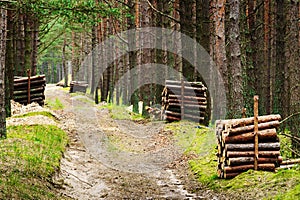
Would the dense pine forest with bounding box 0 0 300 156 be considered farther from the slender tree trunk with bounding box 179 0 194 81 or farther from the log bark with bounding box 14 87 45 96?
the log bark with bounding box 14 87 45 96

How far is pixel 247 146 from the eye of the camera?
9.30 metres

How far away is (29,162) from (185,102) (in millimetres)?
10286

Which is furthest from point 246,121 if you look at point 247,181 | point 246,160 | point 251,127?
point 247,181

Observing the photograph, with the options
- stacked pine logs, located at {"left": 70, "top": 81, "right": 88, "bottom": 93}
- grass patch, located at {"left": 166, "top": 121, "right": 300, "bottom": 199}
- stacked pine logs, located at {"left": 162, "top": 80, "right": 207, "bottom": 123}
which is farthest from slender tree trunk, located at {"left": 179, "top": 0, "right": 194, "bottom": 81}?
stacked pine logs, located at {"left": 70, "top": 81, "right": 88, "bottom": 93}

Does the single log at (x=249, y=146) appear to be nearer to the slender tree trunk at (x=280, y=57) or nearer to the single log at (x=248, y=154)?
the single log at (x=248, y=154)

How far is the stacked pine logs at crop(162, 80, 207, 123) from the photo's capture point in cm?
1781

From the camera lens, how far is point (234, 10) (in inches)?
448

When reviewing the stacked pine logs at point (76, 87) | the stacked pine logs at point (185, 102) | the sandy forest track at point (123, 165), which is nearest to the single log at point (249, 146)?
the sandy forest track at point (123, 165)

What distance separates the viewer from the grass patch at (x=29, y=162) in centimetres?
695

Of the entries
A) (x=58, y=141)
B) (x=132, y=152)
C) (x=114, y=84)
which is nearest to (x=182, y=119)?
(x=132, y=152)

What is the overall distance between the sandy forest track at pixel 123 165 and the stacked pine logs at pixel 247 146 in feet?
2.97

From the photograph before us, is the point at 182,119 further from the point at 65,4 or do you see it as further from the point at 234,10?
the point at 65,4

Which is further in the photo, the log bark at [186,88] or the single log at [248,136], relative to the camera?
the log bark at [186,88]

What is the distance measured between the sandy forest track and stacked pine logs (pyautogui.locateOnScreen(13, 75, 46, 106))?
3.62 metres
